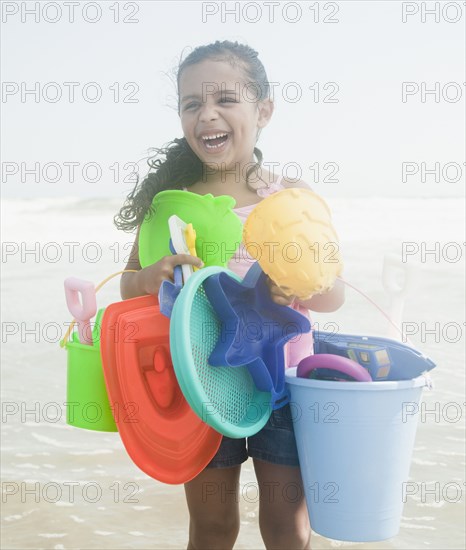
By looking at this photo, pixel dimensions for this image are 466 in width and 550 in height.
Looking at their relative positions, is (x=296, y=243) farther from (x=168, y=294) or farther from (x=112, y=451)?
(x=112, y=451)

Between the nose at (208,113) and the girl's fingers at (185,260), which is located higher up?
the nose at (208,113)

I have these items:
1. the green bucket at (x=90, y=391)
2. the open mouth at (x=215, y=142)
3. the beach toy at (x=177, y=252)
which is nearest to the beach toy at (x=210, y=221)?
the beach toy at (x=177, y=252)

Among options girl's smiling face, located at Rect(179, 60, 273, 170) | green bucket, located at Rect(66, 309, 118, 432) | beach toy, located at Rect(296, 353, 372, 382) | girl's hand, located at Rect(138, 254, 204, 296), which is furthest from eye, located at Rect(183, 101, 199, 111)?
beach toy, located at Rect(296, 353, 372, 382)

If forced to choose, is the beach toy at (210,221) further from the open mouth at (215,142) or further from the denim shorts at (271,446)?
the denim shorts at (271,446)

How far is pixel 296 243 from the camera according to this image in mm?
1422

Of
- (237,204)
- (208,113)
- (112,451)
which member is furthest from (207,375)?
(112,451)

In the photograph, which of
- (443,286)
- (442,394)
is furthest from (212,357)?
(443,286)

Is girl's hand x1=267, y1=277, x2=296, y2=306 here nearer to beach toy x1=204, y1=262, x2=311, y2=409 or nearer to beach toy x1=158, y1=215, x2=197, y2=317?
beach toy x1=204, y1=262, x2=311, y2=409

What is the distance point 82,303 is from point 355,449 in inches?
26.3

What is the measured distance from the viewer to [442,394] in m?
3.64

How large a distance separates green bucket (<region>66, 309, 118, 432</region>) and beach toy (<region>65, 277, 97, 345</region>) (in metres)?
0.02

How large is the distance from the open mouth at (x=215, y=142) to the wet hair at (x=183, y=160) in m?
0.12

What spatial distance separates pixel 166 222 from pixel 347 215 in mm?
9454

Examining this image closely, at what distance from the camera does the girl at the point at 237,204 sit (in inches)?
A: 69.8
